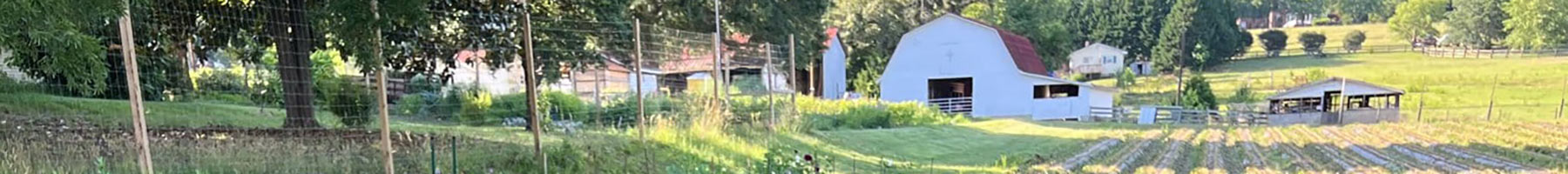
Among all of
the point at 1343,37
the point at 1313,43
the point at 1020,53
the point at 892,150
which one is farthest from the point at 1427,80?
the point at 892,150

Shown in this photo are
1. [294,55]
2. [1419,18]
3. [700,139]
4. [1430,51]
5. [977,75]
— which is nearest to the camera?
[700,139]

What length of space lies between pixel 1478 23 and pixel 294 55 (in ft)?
172

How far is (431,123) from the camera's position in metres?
7.27

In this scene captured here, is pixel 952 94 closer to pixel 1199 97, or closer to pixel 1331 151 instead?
pixel 1199 97

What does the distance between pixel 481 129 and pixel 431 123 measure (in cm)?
69

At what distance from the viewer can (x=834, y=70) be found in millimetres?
24500

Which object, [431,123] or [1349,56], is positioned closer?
[431,123]

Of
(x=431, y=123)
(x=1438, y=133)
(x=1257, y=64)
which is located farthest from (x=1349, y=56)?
(x=431, y=123)

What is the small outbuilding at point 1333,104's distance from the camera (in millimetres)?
20500

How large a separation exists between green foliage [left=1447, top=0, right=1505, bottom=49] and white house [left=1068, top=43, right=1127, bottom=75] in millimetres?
17804

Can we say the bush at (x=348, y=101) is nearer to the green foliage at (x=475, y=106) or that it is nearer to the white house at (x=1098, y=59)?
the green foliage at (x=475, y=106)

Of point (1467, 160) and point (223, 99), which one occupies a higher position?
point (223, 99)

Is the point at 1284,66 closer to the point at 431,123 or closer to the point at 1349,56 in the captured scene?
the point at 1349,56

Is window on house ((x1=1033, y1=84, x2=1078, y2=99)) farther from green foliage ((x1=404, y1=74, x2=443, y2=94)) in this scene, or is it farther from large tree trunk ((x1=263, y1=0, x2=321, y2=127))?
large tree trunk ((x1=263, y1=0, x2=321, y2=127))
